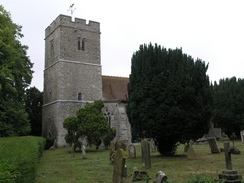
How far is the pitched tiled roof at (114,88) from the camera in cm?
2919

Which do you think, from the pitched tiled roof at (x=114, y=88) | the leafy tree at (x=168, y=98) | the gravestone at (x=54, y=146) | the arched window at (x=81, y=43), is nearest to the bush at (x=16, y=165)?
the leafy tree at (x=168, y=98)

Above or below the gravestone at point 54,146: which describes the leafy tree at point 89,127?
above

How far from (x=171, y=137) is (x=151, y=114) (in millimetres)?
1510

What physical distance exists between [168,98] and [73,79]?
16.7 metres

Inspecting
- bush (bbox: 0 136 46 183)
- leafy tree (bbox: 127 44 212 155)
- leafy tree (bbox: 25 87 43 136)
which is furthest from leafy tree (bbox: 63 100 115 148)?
leafy tree (bbox: 25 87 43 136)

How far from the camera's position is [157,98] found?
1288 cm

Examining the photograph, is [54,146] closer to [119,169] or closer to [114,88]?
[114,88]

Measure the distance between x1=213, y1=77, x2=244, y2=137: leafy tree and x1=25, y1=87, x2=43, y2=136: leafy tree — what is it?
20.8 meters

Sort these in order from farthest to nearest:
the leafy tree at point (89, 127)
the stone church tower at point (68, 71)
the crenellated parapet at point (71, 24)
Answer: the crenellated parapet at point (71, 24) → the stone church tower at point (68, 71) → the leafy tree at point (89, 127)

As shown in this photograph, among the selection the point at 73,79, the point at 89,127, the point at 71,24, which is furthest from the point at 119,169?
the point at 71,24

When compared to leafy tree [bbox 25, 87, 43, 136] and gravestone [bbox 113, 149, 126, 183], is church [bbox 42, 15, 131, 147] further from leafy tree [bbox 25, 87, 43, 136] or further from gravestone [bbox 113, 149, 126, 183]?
gravestone [bbox 113, 149, 126, 183]

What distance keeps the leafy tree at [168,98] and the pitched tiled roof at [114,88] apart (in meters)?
15.0

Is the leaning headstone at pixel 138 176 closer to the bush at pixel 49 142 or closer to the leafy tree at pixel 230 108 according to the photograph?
the bush at pixel 49 142

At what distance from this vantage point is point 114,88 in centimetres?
3020
